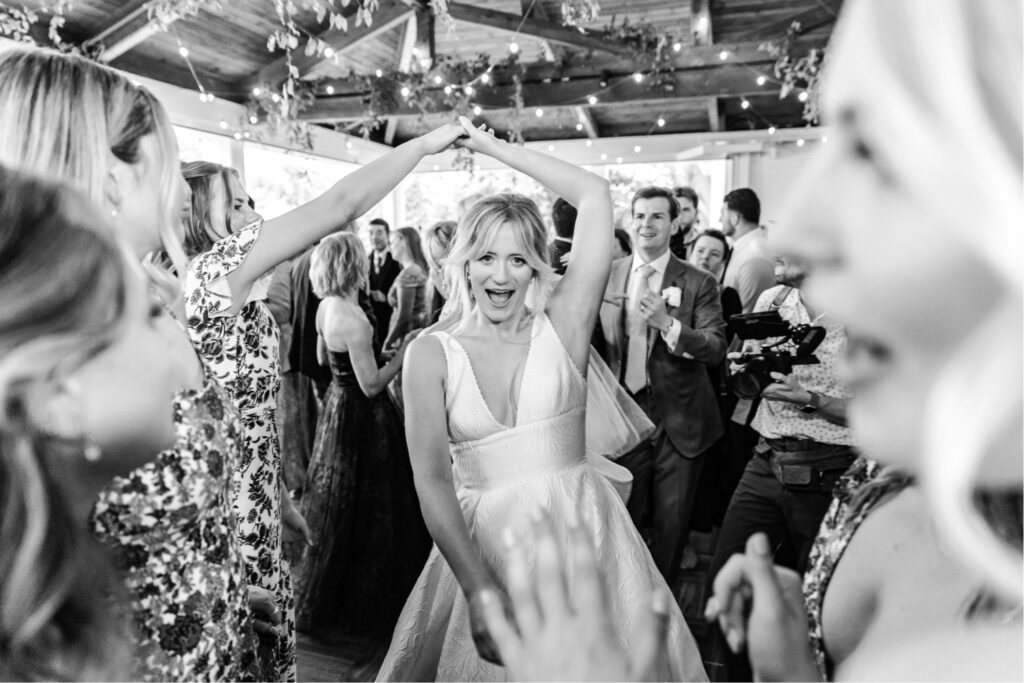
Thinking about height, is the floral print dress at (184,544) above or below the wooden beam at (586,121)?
below

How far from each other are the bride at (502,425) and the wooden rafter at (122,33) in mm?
4614

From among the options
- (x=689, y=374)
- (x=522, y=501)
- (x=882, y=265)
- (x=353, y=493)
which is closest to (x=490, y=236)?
(x=522, y=501)

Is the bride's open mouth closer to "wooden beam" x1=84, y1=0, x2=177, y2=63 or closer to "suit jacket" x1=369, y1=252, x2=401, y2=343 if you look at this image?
"suit jacket" x1=369, y1=252, x2=401, y2=343

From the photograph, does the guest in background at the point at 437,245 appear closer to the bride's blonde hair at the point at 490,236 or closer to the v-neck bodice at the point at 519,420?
the bride's blonde hair at the point at 490,236

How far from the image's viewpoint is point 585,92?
6.53m

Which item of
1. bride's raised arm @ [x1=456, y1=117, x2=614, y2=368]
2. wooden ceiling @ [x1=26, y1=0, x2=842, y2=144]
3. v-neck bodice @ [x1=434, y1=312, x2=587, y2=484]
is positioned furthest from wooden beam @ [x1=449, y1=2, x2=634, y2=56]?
v-neck bodice @ [x1=434, y1=312, x2=587, y2=484]

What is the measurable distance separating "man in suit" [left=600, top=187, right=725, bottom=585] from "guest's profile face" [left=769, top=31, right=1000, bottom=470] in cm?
209

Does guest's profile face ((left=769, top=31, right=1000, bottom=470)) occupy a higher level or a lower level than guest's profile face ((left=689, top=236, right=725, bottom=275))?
lower

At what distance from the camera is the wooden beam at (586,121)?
8.56 m

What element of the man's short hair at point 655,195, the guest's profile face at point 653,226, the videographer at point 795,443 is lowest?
the videographer at point 795,443

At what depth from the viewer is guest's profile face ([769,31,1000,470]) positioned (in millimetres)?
329

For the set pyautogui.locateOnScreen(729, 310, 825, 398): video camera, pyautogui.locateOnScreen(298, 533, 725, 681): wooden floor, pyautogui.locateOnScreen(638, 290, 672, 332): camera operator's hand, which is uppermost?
pyautogui.locateOnScreen(638, 290, 672, 332): camera operator's hand

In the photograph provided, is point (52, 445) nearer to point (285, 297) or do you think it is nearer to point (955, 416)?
point (955, 416)

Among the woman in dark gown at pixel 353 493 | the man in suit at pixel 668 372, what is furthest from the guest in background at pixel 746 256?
the woman in dark gown at pixel 353 493
